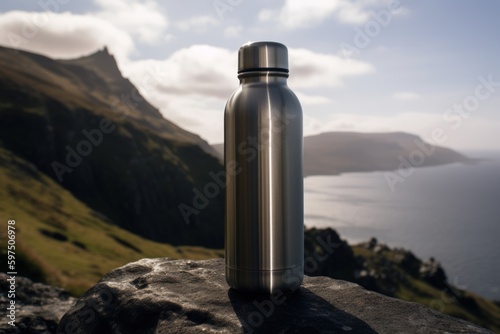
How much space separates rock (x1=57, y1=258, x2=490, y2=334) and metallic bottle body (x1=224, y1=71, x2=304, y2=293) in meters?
0.29

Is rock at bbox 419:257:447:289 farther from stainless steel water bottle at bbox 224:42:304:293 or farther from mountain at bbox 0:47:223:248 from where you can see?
stainless steel water bottle at bbox 224:42:304:293

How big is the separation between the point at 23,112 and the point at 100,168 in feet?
59.0

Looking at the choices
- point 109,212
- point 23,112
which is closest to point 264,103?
point 109,212

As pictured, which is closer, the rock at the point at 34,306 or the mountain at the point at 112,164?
the rock at the point at 34,306

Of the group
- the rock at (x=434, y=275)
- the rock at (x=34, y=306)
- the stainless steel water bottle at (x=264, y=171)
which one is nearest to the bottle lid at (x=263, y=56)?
the stainless steel water bottle at (x=264, y=171)

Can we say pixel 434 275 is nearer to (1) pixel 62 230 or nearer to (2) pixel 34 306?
(1) pixel 62 230

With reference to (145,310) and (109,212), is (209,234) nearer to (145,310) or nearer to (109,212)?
(109,212)

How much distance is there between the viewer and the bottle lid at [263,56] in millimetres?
3868

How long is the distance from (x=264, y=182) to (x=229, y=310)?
1187 mm

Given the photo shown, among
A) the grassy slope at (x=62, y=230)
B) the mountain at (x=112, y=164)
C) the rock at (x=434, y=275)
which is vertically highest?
Answer: the mountain at (x=112, y=164)

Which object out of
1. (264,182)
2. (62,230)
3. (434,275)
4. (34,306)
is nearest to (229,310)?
(264,182)

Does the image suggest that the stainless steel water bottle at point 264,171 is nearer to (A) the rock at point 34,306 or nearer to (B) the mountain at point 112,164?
(A) the rock at point 34,306

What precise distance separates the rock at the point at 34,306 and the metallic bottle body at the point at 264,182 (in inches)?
124

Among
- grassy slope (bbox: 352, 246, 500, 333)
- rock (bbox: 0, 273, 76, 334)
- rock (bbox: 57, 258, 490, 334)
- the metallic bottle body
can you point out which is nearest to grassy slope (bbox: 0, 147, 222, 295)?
rock (bbox: 0, 273, 76, 334)
